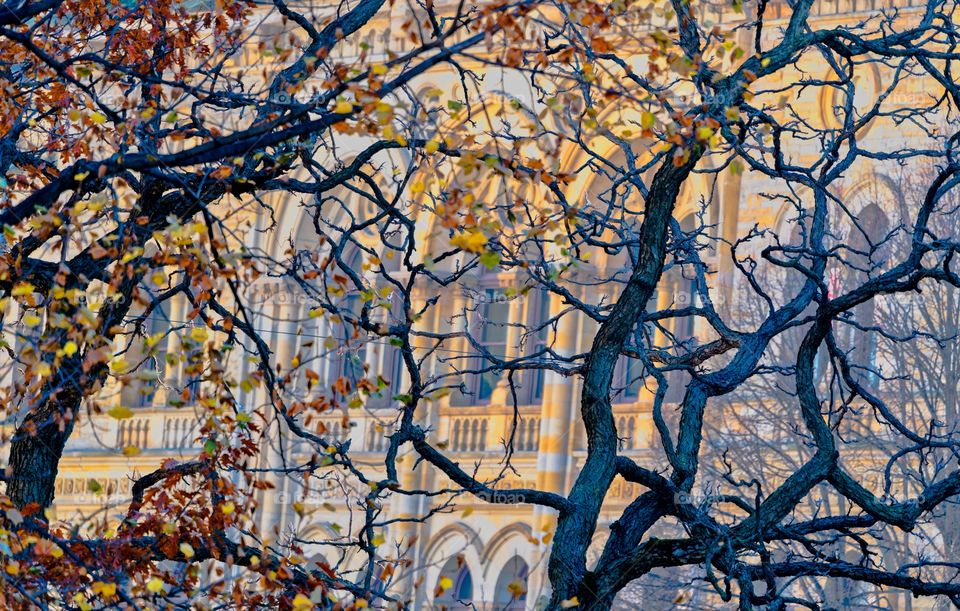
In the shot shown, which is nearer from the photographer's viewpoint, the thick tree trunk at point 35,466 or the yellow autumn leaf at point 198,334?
the yellow autumn leaf at point 198,334

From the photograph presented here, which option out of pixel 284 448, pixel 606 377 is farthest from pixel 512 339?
pixel 606 377

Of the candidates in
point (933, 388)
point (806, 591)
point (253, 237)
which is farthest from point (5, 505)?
point (253, 237)

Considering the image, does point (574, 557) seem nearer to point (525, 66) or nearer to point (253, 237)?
point (525, 66)

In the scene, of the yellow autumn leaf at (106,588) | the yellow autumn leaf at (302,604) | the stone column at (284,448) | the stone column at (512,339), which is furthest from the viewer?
the stone column at (284,448)

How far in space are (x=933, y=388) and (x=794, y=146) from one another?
516cm

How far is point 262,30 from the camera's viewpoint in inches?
1489

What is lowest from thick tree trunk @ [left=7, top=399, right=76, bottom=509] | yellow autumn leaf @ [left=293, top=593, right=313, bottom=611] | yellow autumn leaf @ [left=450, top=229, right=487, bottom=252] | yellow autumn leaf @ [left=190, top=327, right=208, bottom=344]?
yellow autumn leaf @ [left=293, top=593, right=313, bottom=611]

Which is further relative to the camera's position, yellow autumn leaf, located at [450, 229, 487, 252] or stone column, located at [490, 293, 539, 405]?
stone column, located at [490, 293, 539, 405]

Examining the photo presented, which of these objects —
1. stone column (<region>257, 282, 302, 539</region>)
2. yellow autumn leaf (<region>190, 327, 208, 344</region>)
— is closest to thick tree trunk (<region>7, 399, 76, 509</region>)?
yellow autumn leaf (<region>190, 327, 208, 344</region>)

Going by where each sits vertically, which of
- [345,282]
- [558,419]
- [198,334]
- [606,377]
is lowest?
[198,334]

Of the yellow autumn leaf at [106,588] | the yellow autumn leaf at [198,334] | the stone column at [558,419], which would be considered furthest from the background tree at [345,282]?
the stone column at [558,419]

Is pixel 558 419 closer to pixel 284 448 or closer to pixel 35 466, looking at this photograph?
pixel 284 448

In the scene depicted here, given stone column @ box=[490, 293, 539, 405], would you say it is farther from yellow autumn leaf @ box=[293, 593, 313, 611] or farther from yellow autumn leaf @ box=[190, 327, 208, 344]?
yellow autumn leaf @ box=[190, 327, 208, 344]

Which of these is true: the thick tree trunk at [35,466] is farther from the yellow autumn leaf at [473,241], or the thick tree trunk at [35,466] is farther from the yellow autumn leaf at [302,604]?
the yellow autumn leaf at [473,241]
